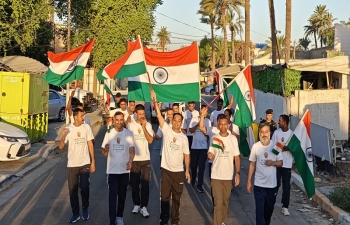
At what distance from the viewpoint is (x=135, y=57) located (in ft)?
28.8

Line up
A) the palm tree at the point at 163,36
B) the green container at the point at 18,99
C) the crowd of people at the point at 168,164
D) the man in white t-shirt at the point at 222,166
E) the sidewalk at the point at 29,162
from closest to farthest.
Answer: the crowd of people at the point at 168,164, the man in white t-shirt at the point at 222,166, the sidewalk at the point at 29,162, the green container at the point at 18,99, the palm tree at the point at 163,36

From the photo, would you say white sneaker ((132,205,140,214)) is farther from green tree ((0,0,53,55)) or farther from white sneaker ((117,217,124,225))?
green tree ((0,0,53,55))

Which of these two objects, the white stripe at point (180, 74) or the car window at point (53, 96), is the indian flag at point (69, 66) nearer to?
the white stripe at point (180, 74)

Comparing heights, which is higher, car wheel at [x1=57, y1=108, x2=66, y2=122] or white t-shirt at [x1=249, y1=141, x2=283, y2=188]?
car wheel at [x1=57, y1=108, x2=66, y2=122]

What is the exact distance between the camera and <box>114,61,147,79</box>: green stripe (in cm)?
857

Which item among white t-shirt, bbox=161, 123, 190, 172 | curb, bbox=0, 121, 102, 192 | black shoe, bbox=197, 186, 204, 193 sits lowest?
black shoe, bbox=197, 186, 204, 193

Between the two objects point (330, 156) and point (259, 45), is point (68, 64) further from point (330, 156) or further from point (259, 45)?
point (259, 45)

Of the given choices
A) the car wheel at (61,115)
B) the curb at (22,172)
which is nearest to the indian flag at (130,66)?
the curb at (22,172)

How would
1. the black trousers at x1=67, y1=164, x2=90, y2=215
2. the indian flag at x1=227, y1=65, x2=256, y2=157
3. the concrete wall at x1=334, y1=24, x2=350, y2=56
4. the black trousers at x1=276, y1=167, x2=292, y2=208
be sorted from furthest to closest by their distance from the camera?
the concrete wall at x1=334, y1=24, x2=350, y2=56
the indian flag at x1=227, y1=65, x2=256, y2=157
the black trousers at x1=276, y1=167, x2=292, y2=208
the black trousers at x1=67, y1=164, x2=90, y2=215

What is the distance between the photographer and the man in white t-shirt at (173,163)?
301 inches

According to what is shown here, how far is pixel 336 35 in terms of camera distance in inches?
1474

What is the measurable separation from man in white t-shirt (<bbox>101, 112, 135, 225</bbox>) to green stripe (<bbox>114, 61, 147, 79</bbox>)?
1185mm

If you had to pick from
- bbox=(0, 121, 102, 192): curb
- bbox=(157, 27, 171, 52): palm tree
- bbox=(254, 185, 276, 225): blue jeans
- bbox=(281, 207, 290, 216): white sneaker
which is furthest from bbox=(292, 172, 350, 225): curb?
bbox=(157, 27, 171, 52): palm tree

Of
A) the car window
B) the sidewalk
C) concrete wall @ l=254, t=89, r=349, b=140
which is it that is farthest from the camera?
the car window
